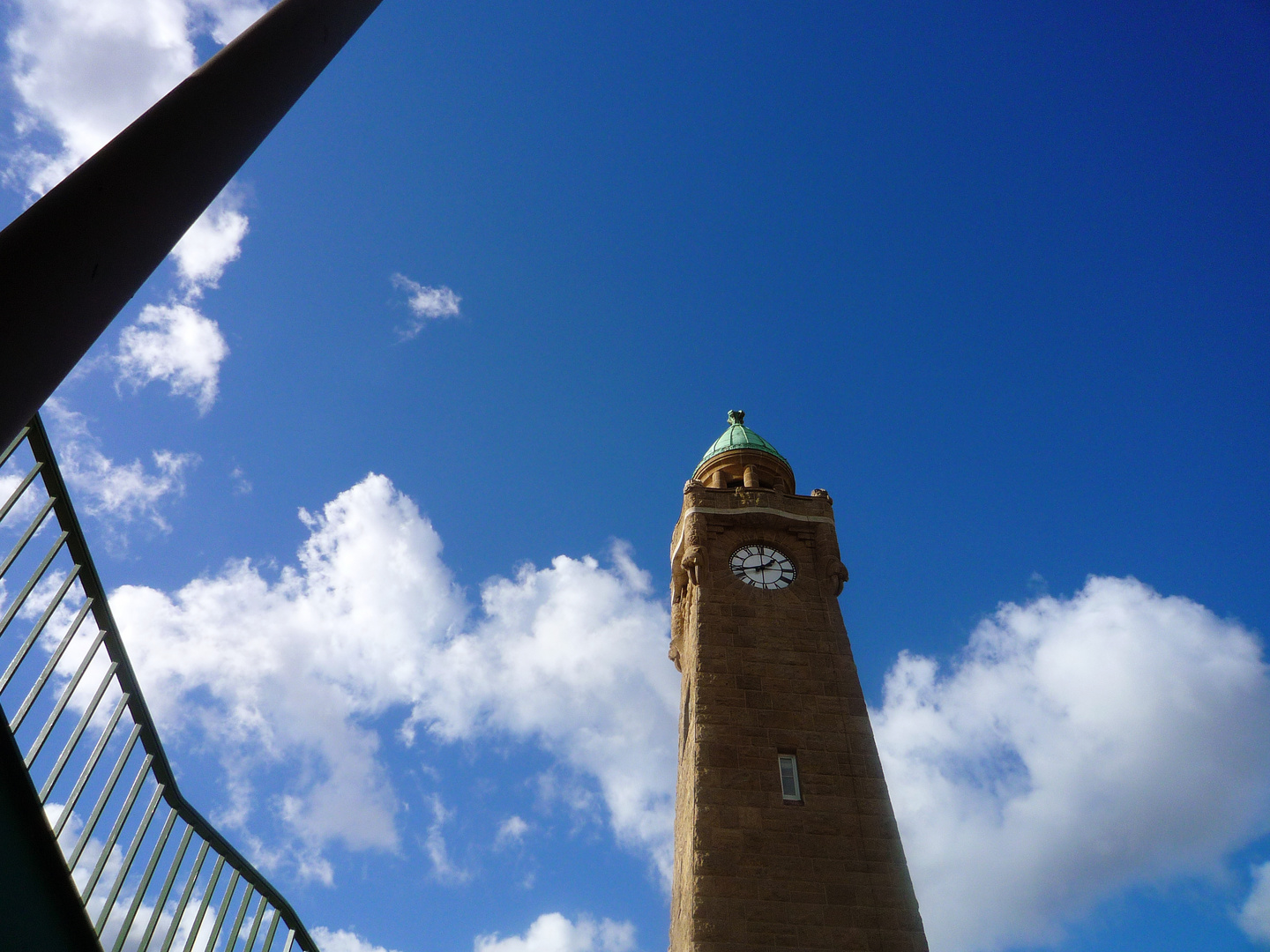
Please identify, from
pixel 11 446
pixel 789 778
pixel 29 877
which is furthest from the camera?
pixel 789 778

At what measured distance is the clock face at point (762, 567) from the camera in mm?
26062

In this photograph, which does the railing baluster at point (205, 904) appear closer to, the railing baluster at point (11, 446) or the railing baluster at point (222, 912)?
the railing baluster at point (222, 912)

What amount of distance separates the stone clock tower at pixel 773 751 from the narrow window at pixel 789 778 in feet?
0.11

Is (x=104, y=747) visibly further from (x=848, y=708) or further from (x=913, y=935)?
(x=848, y=708)

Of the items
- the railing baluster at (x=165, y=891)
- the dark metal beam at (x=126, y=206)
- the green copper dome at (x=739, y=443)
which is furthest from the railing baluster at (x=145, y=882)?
the green copper dome at (x=739, y=443)

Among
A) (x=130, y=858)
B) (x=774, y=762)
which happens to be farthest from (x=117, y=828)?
(x=774, y=762)

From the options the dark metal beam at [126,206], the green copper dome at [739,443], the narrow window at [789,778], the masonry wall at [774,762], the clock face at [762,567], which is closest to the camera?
the dark metal beam at [126,206]

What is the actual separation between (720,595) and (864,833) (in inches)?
302

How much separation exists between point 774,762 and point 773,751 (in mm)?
312

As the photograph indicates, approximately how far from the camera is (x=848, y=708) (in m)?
22.5

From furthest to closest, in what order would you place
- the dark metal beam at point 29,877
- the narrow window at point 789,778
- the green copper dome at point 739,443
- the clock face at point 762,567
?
the green copper dome at point 739,443 < the clock face at point 762,567 < the narrow window at point 789,778 < the dark metal beam at point 29,877

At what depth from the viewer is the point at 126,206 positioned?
2992 mm

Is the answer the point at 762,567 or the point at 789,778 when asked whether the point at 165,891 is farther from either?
the point at 762,567

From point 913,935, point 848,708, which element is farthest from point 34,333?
point 848,708
